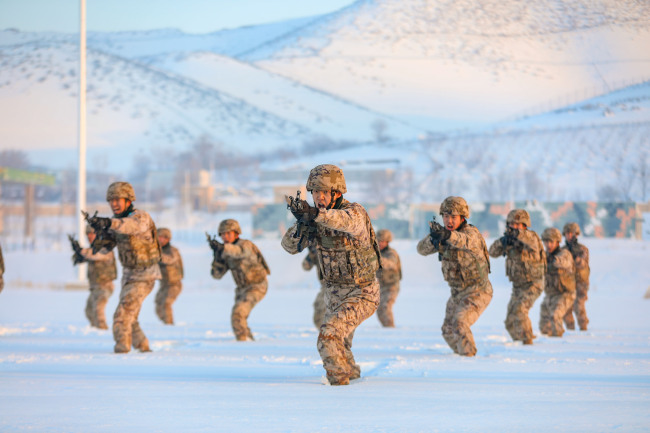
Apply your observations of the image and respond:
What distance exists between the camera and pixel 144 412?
6285mm

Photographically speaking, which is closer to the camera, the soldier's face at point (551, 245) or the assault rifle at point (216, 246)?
the assault rifle at point (216, 246)

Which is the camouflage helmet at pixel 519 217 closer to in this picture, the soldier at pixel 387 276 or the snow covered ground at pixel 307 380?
the snow covered ground at pixel 307 380

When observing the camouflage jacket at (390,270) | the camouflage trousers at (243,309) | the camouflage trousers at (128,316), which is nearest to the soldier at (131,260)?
the camouflage trousers at (128,316)

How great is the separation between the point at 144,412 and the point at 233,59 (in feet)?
477

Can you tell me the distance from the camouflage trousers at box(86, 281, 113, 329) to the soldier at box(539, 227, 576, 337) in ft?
22.8

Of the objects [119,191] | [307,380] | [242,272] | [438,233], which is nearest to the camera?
[307,380]

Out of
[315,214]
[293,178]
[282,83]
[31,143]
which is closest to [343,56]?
[282,83]

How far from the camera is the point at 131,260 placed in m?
10.7

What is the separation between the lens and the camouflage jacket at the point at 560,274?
44.9 ft

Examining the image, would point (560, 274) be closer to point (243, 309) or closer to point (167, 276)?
point (243, 309)

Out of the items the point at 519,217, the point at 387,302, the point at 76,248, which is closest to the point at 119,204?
the point at 76,248

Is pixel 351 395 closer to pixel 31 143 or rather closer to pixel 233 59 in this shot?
pixel 31 143

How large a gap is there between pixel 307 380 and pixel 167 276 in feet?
25.8

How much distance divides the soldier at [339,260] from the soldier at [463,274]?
6.09 ft
